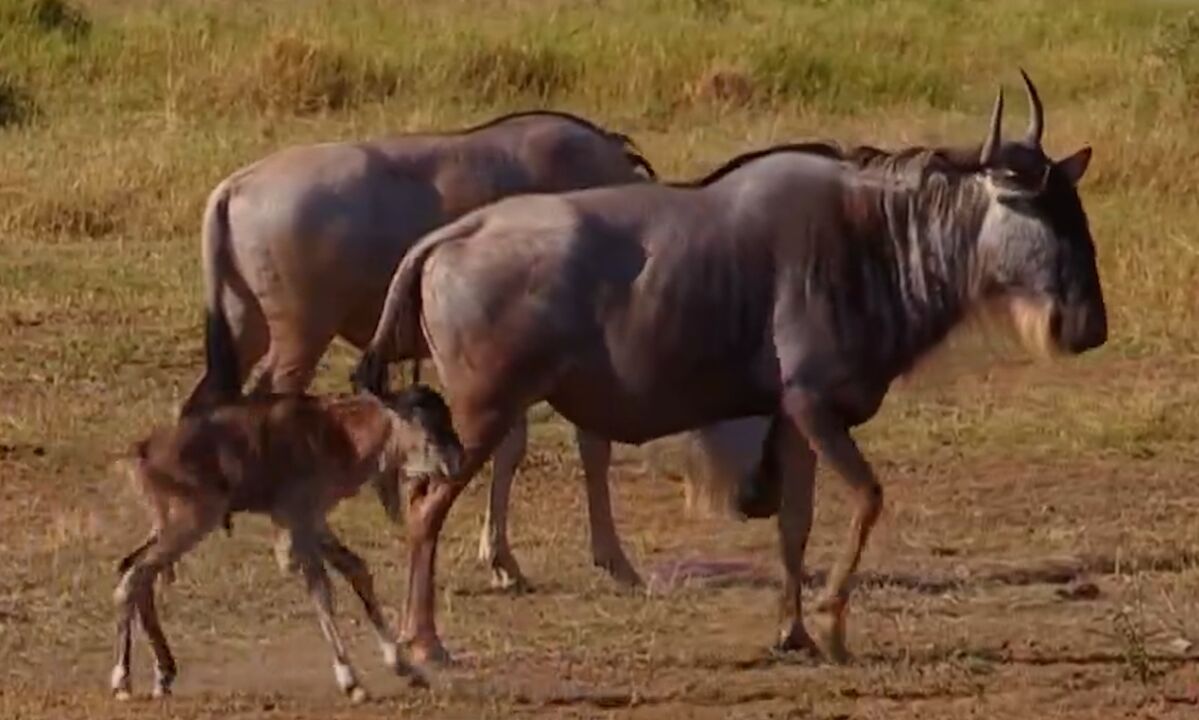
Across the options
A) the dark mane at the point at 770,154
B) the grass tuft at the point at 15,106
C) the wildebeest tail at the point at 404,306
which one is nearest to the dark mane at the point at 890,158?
the dark mane at the point at 770,154

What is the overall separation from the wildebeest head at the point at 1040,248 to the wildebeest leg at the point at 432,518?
4.49 ft

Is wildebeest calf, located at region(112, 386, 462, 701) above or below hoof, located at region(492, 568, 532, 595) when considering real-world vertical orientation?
above

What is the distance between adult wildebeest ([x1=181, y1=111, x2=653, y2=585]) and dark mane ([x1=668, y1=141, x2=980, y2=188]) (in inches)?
53.1

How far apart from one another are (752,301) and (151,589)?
1.80m

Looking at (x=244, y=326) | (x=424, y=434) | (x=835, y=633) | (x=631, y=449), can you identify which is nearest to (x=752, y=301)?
(x=835, y=633)

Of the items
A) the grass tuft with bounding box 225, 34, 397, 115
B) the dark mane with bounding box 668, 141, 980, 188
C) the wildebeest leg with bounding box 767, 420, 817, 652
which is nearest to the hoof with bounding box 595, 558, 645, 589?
the wildebeest leg with bounding box 767, 420, 817, 652

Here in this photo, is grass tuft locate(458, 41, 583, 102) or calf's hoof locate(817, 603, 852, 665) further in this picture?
grass tuft locate(458, 41, 583, 102)

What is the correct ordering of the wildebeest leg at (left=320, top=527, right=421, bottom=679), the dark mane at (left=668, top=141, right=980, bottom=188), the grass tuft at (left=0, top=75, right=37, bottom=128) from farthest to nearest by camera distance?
the grass tuft at (left=0, top=75, right=37, bottom=128), the dark mane at (left=668, top=141, right=980, bottom=188), the wildebeest leg at (left=320, top=527, right=421, bottom=679)

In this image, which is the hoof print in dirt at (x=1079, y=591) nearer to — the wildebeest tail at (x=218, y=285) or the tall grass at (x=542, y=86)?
the wildebeest tail at (x=218, y=285)

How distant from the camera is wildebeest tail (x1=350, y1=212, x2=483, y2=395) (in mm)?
8359

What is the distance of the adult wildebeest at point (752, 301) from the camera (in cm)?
830

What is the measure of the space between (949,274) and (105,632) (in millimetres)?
2523

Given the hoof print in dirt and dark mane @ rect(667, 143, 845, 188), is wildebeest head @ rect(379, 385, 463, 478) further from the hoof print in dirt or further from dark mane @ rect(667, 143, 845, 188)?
the hoof print in dirt

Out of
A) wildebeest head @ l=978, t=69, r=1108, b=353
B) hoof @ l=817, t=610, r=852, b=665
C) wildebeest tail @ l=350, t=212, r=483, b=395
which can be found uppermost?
wildebeest head @ l=978, t=69, r=1108, b=353
